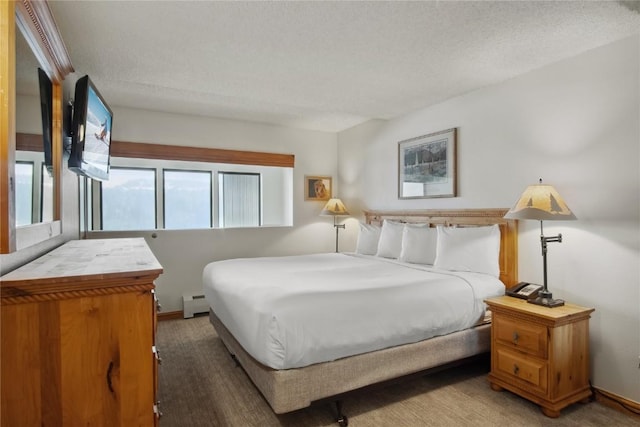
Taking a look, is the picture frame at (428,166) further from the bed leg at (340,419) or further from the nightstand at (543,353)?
the bed leg at (340,419)

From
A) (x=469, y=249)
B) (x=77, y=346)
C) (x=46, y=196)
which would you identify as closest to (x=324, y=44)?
(x=46, y=196)

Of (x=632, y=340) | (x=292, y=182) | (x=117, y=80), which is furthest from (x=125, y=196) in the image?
(x=632, y=340)

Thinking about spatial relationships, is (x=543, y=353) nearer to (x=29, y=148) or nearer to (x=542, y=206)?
(x=542, y=206)

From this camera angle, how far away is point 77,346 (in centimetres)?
114

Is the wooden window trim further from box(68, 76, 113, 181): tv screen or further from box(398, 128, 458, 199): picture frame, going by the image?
box(398, 128, 458, 199): picture frame

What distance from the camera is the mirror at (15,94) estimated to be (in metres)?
1.14

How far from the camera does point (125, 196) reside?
450cm

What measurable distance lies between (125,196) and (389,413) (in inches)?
156

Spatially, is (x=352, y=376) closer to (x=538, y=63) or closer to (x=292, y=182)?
(x=538, y=63)

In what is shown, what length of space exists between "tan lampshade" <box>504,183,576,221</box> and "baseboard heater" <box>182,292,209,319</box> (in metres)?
3.66

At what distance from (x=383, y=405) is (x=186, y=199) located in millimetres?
3698

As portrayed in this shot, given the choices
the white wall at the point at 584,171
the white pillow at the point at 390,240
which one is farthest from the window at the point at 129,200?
the white wall at the point at 584,171

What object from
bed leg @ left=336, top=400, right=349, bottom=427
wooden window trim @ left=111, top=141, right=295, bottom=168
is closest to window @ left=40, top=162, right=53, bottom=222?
bed leg @ left=336, top=400, right=349, bottom=427

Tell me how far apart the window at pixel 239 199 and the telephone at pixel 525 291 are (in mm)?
3649
